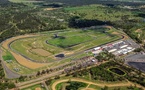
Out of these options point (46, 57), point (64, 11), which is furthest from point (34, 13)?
point (46, 57)

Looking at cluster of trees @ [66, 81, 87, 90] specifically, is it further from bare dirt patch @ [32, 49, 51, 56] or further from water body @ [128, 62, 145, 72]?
bare dirt patch @ [32, 49, 51, 56]

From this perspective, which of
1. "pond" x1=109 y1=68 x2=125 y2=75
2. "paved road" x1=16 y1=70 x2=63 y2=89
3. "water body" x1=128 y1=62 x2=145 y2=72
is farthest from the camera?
"water body" x1=128 y1=62 x2=145 y2=72

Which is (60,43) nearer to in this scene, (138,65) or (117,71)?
(117,71)

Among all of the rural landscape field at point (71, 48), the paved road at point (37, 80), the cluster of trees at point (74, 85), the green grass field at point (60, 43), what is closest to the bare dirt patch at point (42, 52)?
the green grass field at point (60, 43)

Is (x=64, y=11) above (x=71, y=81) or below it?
above

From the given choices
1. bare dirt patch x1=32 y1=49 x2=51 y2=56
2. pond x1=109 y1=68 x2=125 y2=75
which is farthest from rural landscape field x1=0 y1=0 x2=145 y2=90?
bare dirt patch x1=32 y1=49 x2=51 y2=56

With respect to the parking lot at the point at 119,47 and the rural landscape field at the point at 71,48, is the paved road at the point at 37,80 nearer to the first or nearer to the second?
the rural landscape field at the point at 71,48

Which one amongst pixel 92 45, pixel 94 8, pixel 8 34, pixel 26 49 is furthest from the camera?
pixel 94 8

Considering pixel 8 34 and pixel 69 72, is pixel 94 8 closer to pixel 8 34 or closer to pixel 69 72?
pixel 8 34
